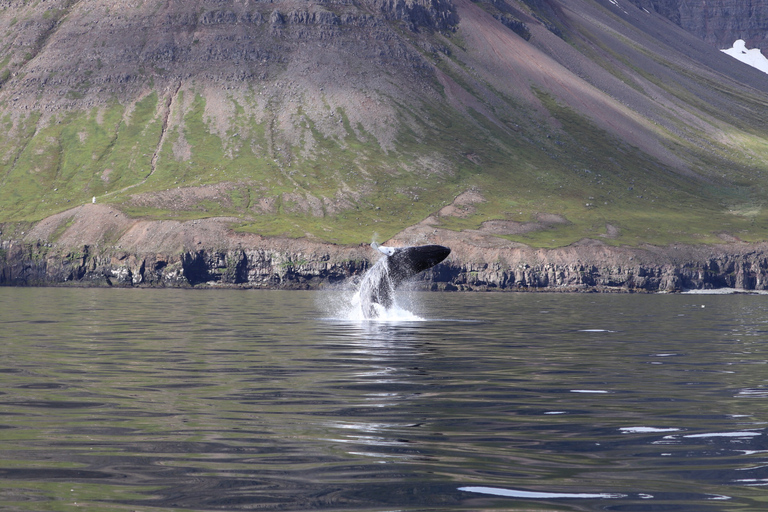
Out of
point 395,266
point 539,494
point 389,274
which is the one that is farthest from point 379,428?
point 389,274

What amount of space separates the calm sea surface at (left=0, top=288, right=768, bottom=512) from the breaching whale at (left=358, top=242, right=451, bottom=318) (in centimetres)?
775

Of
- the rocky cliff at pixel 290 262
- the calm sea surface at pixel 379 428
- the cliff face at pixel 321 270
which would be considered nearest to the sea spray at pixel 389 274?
the calm sea surface at pixel 379 428

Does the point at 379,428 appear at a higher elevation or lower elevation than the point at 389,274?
lower

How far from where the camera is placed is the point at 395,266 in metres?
45.7

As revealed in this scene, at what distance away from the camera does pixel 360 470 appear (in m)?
13.9

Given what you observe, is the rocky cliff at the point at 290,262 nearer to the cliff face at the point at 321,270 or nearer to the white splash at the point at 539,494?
the cliff face at the point at 321,270

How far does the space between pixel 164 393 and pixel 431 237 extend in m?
167

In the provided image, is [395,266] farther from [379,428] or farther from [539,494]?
[539,494]

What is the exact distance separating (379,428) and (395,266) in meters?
28.2

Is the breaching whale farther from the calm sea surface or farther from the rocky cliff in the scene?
the rocky cliff

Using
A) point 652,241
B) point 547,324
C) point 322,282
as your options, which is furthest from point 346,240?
point 547,324

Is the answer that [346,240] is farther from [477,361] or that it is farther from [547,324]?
[477,361]

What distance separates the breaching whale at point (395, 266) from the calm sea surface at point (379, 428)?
7751 mm

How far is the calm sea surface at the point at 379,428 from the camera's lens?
41.2 ft
